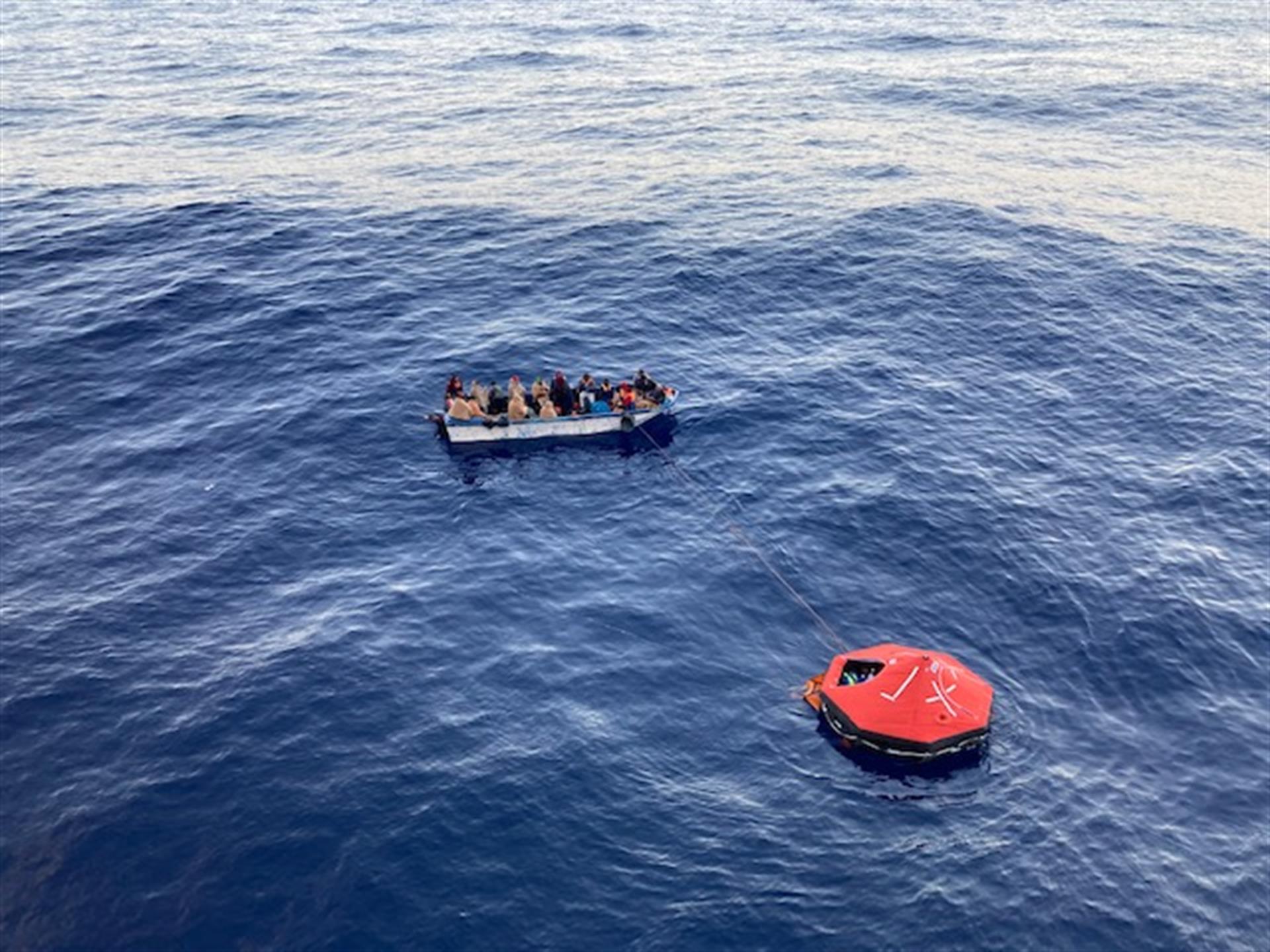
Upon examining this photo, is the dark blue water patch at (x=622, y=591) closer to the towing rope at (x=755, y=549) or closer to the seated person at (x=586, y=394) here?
the towing rope at (x=755, y=549)

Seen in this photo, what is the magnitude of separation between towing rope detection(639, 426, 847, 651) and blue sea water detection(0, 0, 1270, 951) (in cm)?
45

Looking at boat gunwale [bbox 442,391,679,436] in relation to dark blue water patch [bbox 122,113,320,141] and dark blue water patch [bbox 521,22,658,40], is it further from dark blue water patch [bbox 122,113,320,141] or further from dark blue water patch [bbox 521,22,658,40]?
dark blue water patch [bbox 521,22,658,40]

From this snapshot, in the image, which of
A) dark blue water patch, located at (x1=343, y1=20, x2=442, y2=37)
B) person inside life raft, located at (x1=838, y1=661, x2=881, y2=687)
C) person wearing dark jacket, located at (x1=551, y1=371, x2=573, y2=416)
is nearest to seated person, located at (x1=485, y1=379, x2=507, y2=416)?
person wearing dark jacket, located at (x1=551, y1=371, x2=573, y2=416)

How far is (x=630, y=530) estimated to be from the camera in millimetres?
52406

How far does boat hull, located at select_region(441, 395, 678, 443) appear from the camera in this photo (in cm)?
5800

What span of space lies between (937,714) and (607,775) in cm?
1205

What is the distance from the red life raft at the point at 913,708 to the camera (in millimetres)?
39375

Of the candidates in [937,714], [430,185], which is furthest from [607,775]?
[430,185]

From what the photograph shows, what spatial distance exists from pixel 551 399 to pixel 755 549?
1551 cm

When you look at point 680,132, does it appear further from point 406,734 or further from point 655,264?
point 406,734

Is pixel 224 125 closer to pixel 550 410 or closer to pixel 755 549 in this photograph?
pixel 550 410

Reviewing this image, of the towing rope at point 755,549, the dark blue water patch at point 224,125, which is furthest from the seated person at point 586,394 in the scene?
the dark blue water patch at point 224,125

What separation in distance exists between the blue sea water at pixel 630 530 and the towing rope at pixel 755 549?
0.45 meters

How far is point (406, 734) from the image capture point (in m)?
40.0
